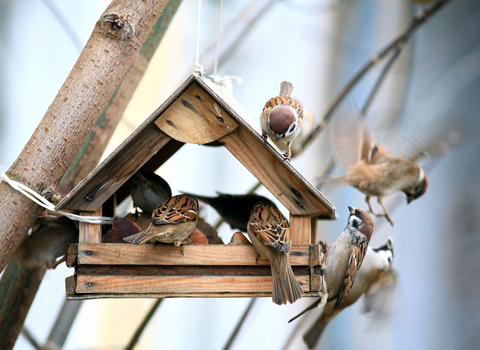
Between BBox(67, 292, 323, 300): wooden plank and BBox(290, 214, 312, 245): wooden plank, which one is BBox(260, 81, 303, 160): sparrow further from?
BBox(67, 292, 323, 300): wooden plank

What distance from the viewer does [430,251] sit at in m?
3.99

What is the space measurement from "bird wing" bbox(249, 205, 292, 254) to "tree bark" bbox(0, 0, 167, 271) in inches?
27.4

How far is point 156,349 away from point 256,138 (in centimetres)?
303

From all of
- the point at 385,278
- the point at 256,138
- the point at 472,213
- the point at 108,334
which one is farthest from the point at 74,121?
the point at 472,213

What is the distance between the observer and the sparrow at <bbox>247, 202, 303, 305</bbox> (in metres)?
1.45

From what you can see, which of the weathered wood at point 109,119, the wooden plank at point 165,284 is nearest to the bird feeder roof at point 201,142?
the wooden plank at point 165,284

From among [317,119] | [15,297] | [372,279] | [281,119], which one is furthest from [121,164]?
[317,119]

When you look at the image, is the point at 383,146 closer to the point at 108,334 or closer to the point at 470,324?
the point at 470,324

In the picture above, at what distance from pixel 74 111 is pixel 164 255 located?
61cm

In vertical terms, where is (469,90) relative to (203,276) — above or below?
above

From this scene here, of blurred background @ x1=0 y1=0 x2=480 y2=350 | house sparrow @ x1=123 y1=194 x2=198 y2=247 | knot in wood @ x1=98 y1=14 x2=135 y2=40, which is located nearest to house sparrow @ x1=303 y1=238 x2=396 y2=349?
house sparrow @ x1=123 y1=194 x2=198 y2=247

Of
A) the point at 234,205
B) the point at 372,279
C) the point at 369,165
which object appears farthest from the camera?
the point at 369,165

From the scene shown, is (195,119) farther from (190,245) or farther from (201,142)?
(190,245)

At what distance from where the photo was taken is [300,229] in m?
1.61
